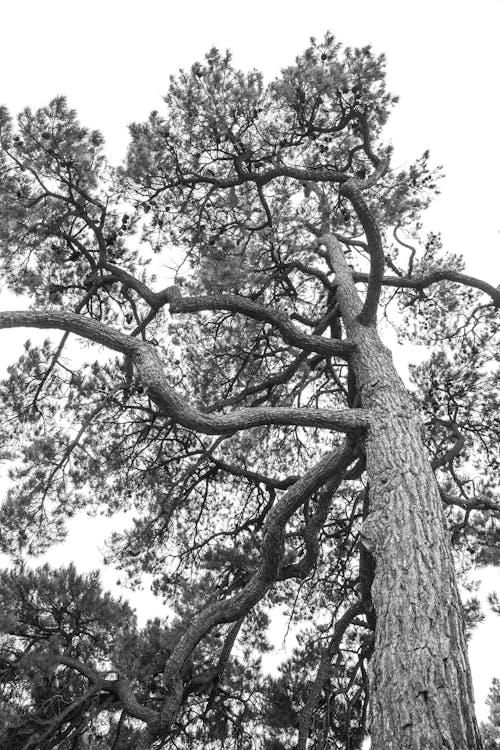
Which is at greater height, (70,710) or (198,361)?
(198,361)

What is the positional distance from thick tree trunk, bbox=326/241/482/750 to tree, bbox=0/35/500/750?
4 centimetres

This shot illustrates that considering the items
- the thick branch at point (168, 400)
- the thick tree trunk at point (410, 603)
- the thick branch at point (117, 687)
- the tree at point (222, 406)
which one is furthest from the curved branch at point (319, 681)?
the thick branch at point (168, 400)

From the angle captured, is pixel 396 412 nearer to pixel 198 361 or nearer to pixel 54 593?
pixel 198 361

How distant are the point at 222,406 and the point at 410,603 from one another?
251 cm

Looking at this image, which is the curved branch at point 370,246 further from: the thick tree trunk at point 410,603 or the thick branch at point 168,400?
the thick branch at point 168,400

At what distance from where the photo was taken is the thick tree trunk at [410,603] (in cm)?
151

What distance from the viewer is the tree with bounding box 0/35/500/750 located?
118 inches

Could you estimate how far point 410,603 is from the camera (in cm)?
185

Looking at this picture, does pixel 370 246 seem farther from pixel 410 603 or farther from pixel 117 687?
pixel 117 687

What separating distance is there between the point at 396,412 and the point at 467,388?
2.02 metres

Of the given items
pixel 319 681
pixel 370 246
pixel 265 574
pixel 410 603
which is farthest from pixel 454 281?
pixel 319 681

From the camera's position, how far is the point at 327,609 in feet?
16.3

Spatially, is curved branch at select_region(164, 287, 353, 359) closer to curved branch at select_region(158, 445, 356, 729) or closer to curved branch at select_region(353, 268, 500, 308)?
curved branch at select_region(353, 268, 500, 308)

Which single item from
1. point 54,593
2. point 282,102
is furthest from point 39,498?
point 282,102
